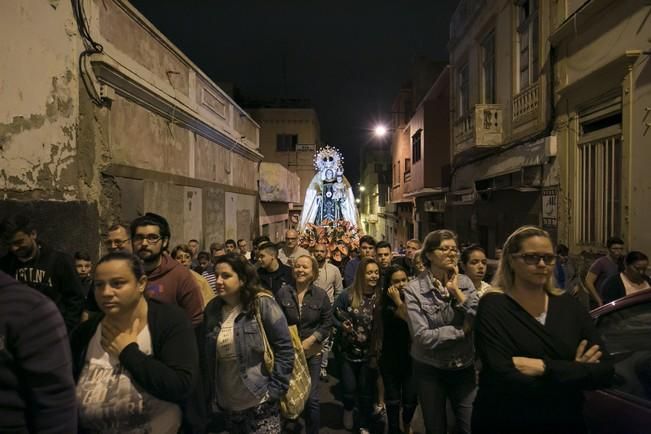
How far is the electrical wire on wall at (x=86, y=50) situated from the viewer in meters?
6.42

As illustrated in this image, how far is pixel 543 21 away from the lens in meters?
9.72

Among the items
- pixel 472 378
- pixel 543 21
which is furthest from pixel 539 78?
pixel 472 378

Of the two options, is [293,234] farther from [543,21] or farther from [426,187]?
[426,187]

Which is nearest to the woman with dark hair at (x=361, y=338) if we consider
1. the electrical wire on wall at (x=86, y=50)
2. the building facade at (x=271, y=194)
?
the electrical wire on wall at (x=86, y=50)

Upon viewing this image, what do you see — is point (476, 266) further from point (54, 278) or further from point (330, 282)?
point (54, 278)

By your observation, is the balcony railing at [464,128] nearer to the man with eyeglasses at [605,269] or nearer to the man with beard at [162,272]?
the man with eyeglasses at [605,269]

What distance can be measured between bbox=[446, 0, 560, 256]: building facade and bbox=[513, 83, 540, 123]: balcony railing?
0.02m

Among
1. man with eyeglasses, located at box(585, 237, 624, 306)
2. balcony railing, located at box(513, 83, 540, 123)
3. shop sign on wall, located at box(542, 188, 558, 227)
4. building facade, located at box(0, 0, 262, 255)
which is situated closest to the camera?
building facade, located at box(0, 0, 262, 255)

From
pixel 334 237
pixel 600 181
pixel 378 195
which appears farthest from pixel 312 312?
pixel 378 195

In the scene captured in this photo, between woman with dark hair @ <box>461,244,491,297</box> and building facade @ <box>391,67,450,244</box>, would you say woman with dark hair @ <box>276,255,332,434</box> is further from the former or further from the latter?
building facade @ <box>391,67,450,244</box>

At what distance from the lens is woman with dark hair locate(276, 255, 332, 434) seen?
425 centimetres

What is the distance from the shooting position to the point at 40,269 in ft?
13.1

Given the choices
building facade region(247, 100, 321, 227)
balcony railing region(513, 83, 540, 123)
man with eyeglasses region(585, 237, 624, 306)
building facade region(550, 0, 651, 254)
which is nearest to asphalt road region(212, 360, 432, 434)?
man with eyeglasses region(585, 237, 624, 306)

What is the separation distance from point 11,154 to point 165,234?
11.4 feet
